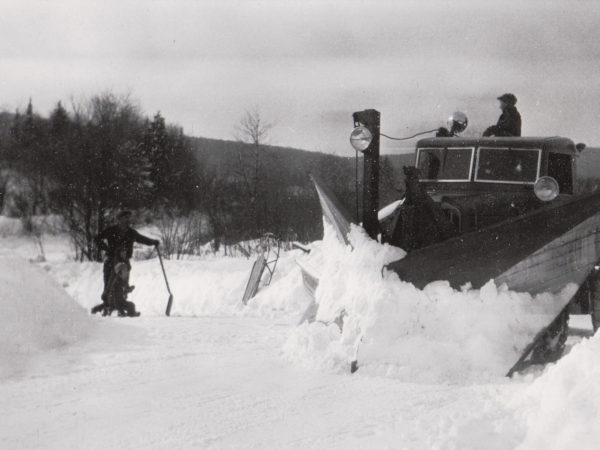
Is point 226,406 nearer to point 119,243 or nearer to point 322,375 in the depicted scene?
point 322,375

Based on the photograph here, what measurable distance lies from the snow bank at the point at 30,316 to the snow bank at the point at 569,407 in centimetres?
400

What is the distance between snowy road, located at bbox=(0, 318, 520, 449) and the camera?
3697 mm

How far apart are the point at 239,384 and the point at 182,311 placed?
42.1ft

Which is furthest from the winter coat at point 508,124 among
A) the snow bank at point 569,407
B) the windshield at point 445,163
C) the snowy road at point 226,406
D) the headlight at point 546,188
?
the snow bank at point 569,407

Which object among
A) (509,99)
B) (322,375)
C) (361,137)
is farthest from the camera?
(509,99)

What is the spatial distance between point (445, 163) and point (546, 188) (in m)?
1.80

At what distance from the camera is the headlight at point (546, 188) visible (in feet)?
21.0

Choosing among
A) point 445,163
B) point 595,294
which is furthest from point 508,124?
point 595,294

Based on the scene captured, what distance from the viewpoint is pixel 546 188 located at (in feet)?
21.1

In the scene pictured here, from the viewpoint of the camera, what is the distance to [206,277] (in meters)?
19.5

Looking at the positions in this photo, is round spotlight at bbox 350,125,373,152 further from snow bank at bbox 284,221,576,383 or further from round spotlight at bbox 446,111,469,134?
round spotlight at bbox 446,111,469,134

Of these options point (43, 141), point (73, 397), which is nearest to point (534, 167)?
point (73, 397)

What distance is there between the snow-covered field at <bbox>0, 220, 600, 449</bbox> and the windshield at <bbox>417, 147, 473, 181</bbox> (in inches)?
88.8

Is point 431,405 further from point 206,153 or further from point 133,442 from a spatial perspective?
point 206,153
